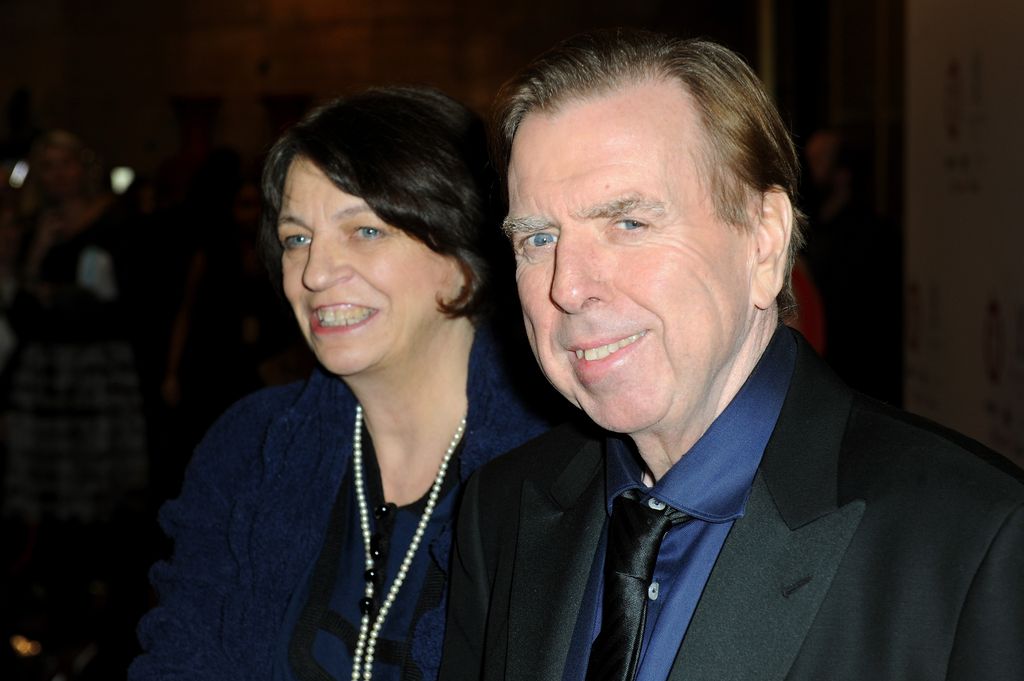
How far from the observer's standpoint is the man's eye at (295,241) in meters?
2.34

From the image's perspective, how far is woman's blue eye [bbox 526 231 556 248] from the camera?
61.8 inches

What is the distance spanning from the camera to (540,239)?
1585mm

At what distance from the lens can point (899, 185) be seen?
24.4 feet

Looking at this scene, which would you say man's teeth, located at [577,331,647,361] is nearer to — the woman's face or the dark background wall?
the woman's face

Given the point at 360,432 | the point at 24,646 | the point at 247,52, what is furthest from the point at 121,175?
the point at 360,432

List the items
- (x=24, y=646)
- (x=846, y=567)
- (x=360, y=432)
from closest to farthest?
1. (x=846, y=567)
2. (x=360, y=432)
3. (x=24, y=646)

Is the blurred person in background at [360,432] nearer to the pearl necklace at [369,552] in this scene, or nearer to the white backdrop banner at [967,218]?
the pearl necklace at [369,552]

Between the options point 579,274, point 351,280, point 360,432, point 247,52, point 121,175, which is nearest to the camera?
point 579,274

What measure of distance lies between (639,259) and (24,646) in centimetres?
406

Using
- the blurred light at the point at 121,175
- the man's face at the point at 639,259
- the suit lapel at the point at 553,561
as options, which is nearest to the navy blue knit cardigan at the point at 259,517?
the suit lapel at the point at 553,561

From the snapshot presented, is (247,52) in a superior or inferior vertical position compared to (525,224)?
superior

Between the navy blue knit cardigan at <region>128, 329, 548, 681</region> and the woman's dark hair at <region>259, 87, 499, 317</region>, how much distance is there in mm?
A: 213

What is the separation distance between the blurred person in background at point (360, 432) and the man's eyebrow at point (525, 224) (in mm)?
710

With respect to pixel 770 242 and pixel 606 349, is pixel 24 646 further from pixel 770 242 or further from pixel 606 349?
pixel 770 242
